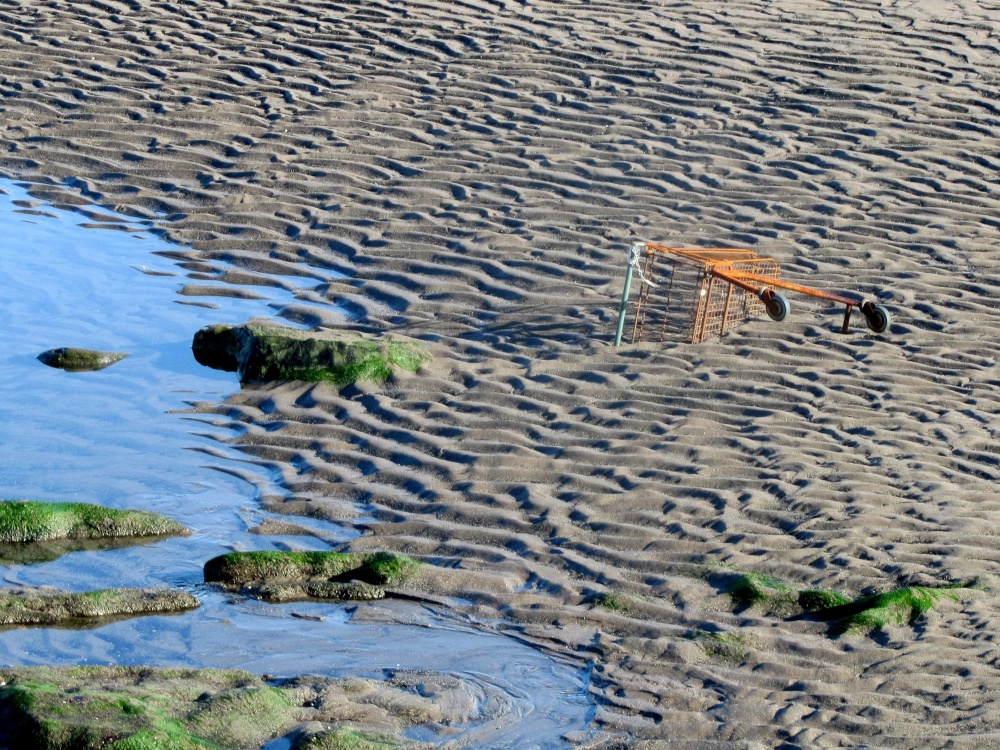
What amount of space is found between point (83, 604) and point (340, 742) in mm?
1579

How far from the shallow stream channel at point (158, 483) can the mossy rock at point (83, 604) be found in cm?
6

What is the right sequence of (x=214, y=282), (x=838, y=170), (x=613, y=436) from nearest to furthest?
1. (x=613, y=436)
2. (x=214, y=282)
3. (x=838, y=170)

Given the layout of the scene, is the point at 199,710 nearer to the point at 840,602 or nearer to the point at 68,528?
the point at 68,528

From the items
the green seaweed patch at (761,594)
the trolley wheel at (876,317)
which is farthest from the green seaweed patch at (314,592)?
the trolley wheel at (876,317)

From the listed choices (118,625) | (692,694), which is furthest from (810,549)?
(118,625)

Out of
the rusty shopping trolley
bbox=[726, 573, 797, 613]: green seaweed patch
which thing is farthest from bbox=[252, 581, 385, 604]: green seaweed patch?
the rusty shopping trolley

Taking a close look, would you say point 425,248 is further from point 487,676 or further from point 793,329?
point 487,676

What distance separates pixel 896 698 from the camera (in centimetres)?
530

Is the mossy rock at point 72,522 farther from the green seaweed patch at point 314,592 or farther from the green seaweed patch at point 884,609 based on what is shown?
the green seaweed patch at point 884,609

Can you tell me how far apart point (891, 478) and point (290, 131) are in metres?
6.58

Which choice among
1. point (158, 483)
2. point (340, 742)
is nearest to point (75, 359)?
point (158, 483)

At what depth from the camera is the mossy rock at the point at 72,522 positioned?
6.41 meters

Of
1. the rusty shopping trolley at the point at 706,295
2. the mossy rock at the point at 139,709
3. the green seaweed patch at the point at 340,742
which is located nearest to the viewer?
the mossy rock at the point at 139,709

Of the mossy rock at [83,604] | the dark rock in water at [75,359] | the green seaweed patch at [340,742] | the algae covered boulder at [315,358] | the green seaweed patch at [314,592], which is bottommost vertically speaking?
the mossy rock at [83,604]
